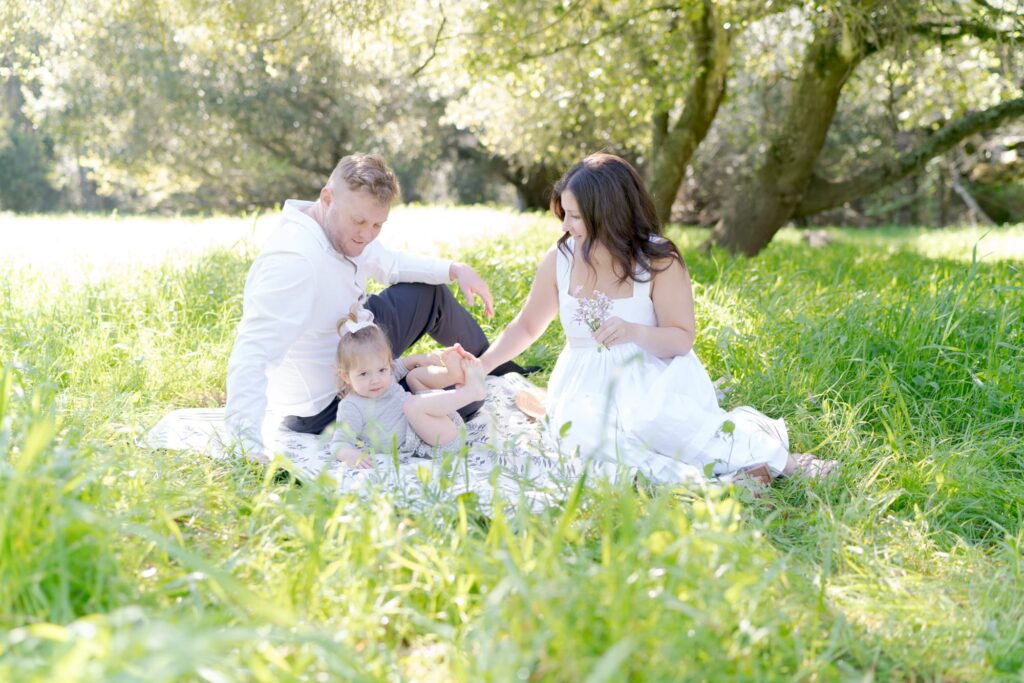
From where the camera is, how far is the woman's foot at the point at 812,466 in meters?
3.66

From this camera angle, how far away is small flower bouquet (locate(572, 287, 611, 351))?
4.05 m

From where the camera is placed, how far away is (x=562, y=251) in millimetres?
4242

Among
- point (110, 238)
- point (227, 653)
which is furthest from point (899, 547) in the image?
point (110, 238)

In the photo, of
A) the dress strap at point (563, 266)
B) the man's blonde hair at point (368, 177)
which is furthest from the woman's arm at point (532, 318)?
A: the man's blonde hair at point (368, 177)

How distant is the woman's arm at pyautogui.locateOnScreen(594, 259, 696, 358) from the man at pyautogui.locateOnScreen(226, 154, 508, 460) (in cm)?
90

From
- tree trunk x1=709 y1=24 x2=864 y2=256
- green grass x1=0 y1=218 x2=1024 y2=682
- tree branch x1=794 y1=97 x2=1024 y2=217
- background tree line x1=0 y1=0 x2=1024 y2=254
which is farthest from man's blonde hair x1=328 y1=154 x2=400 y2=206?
tree branch x1=794 y1=97 x2=1024 y2=217

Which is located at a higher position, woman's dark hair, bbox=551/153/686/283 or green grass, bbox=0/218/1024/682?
woman's dark hair, bbox=551/153/686/283

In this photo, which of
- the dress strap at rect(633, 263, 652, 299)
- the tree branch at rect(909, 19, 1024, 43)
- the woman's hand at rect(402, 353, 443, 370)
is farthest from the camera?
the tree branch at rect(909, 19, 1024, 43)

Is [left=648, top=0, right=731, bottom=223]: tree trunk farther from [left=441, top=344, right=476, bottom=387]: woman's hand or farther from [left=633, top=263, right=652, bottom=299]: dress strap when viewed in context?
[left=441, top=344, right=476, bottom=387]: woman's hand

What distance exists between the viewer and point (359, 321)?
406 centimetres

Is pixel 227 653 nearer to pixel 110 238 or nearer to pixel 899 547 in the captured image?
pixel 899 547

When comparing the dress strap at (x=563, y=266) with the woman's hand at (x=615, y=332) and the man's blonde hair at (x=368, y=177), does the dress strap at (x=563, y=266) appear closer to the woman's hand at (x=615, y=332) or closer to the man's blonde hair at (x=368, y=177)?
the woman's hand at (x=615, y=332)

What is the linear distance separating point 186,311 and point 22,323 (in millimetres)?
986

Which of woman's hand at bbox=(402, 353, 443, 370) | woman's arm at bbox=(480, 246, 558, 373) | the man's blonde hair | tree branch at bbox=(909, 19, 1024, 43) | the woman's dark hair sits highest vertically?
tree branch at bbox=(909, 19, 1024, 43)
